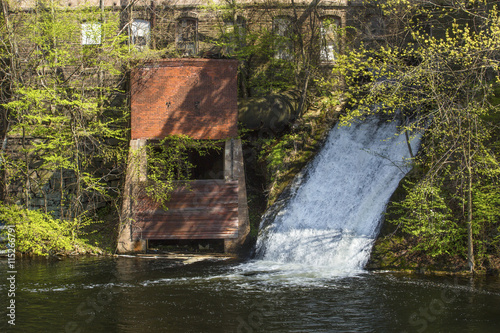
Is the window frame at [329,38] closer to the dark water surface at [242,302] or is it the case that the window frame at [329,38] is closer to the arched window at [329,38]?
the arched window at [329,38]

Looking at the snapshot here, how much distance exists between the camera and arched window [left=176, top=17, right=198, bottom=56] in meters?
23.9

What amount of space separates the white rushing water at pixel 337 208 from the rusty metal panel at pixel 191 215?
129 centimetres

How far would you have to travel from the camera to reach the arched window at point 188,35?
23.9 metres

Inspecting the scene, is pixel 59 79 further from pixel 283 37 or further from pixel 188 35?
pixel 283 37

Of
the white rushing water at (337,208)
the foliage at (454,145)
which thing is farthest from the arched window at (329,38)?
the foliage at (454,145)

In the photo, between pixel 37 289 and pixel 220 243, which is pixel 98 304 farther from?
pixel 220 243

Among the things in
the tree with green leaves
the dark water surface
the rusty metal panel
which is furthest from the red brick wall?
the dark water surface

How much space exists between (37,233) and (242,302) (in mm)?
8203

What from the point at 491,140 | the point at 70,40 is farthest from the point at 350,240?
the point at 70,40

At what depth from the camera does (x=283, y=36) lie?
22516 mm

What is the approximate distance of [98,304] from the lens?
9875 mm

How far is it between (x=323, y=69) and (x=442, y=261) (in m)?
12.9

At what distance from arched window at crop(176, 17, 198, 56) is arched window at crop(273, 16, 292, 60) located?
3.87m

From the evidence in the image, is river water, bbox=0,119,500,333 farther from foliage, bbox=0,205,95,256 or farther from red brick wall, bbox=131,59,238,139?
red brick wall, bbox=131,59,238,139
